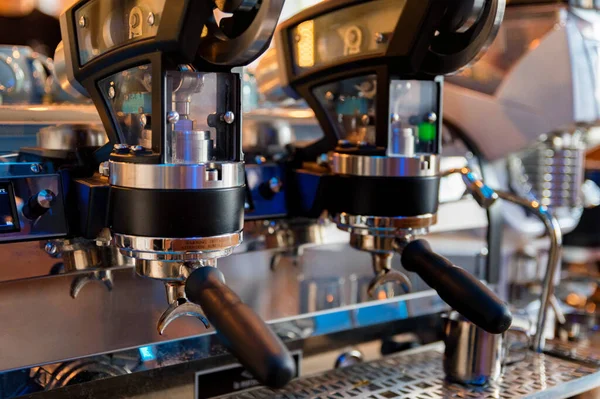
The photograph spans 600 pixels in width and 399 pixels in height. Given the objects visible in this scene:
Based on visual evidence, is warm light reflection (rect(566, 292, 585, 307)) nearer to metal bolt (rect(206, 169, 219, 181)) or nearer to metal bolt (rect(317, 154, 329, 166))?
metal bolt (rect(317, 154, 329, 166))

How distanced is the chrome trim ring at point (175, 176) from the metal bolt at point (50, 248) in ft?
0.41

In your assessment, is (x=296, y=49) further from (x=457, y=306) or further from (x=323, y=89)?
(x=457, y=306)

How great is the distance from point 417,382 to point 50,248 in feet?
1.43

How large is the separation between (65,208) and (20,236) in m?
0.05

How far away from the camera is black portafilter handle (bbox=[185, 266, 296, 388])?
1.48ft

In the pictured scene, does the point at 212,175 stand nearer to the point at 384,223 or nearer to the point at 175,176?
the point at 175,176

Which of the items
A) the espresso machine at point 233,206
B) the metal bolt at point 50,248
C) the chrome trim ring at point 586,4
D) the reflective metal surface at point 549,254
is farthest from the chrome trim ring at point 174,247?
the chrome trim ring at point 586,4

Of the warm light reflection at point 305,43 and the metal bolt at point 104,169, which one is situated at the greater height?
the warm light reflection at point 305,43

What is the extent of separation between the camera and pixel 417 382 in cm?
81

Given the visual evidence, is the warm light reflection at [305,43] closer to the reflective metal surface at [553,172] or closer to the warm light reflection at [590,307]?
the reflective metal surface at [553,172]

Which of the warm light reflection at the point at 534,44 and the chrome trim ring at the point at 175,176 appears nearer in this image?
the chrome trim ring at the point at 175,176

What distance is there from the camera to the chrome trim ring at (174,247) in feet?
1.80

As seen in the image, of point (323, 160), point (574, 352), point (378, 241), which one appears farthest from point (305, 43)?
point (574, 352)

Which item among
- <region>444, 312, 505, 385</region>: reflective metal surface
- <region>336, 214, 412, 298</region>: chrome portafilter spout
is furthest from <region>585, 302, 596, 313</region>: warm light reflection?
<region>336, 214, 412, 298</region>: chrome portafilter spout
